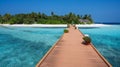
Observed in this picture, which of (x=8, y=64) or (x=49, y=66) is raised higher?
(x=49, y=66)

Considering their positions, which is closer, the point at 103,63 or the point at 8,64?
the point at 103,63

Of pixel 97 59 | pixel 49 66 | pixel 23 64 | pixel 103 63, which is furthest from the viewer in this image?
pixel 23 64

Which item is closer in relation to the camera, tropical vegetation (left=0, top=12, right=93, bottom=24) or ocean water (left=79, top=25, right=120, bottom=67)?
ocean water (left=79, top=25, right=120, bottom=67)

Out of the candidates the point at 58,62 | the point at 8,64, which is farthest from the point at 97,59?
the point at 8,64

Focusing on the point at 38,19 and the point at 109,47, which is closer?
the point at 109,47

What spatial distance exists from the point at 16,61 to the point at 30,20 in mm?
61128

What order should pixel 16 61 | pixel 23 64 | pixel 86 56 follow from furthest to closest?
pixel 16 61, pixel 23 64, pixel 86 56

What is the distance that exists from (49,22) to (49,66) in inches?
2682

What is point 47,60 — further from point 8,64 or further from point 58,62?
point 8,64

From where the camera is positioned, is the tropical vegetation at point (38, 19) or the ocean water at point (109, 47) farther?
the tropical vegetation at point (38, 19)

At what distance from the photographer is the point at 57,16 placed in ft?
271

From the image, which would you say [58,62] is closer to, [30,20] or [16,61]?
[16,61]

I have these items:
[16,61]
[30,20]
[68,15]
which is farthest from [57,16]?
[16,61]

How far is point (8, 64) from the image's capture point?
14719mm
